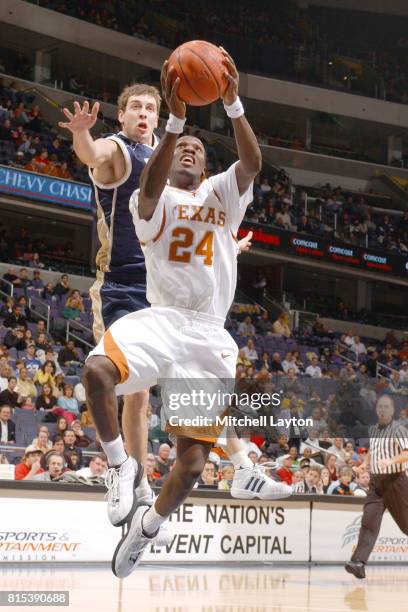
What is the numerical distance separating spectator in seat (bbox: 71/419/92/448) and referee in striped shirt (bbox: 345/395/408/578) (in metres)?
4.26

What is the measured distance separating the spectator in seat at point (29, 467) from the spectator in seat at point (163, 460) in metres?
1.80

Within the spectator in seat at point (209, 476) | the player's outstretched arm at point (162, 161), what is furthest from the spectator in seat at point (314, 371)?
the player's outstretched arm at point (162, 161)

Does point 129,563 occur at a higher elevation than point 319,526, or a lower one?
higher

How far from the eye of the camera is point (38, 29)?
90.0 feet

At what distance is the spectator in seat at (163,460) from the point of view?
493 inches

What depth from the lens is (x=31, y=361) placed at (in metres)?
15.9

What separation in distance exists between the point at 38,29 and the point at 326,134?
1242cm

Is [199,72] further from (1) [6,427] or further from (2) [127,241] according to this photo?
(1) [6,427]

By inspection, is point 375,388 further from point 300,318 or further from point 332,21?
point 332,21

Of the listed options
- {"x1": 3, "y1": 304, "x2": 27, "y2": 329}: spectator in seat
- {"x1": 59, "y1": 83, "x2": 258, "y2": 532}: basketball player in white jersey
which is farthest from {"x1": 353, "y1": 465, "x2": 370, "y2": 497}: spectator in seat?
{"x1": 59, "y1": 83, "x2": 258, "y2": 532}: basketball player in white jersey

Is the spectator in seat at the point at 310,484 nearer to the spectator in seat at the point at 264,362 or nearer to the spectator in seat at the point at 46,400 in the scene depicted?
the spectator in seat at the point at 46,400

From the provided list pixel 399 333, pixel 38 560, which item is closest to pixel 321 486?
pixel 38 560

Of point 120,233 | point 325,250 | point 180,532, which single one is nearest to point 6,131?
point 325,250

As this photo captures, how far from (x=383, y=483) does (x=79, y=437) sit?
454 centimetres
